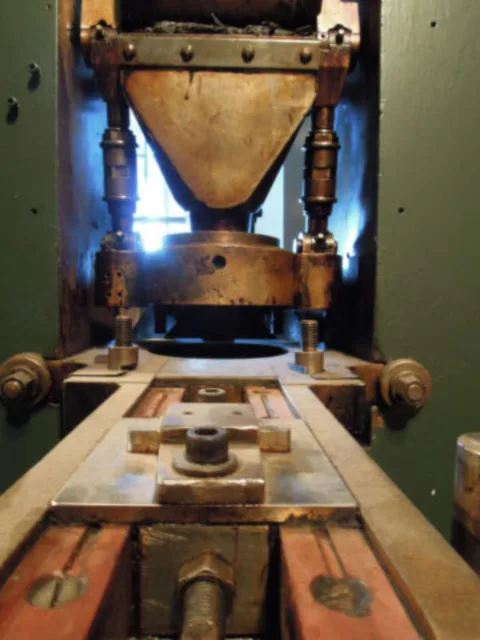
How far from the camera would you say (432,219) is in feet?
4.39

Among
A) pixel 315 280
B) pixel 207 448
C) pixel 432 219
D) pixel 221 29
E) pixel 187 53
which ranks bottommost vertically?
pixel 207 448

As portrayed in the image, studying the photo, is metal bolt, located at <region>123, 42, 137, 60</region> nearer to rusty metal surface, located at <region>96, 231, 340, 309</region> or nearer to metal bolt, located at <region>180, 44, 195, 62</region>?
metal bolt, located at <region>180, 44, 195, 62</region>

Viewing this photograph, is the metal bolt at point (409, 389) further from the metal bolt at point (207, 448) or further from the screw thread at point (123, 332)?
the metal bolt at point (207, 448)

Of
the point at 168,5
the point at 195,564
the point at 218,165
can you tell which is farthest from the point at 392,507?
the point at 168,5

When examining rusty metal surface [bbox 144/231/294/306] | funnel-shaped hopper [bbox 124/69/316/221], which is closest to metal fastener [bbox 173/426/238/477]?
rusty metal surface [bbox 144/231/294/306]

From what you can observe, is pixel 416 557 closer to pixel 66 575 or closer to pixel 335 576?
pixel 335 576

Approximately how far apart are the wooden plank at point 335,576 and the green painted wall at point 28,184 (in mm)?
1053

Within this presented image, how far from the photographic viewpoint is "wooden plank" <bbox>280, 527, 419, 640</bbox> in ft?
1.17

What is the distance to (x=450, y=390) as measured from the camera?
135 cm

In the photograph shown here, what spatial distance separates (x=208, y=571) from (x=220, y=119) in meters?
1.25

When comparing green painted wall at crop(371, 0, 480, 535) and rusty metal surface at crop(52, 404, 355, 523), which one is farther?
green painted wall at crop(371, 0, 480, 535)

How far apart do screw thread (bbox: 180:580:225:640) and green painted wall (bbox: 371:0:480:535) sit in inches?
37.9

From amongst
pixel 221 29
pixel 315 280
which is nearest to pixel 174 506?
pixel 315 280

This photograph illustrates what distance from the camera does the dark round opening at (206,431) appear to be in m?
0.56
